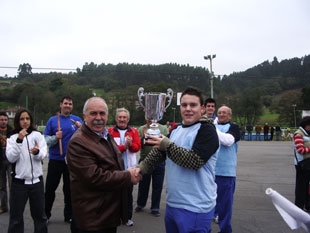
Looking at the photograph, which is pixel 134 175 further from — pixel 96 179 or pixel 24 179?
pixel 24 179

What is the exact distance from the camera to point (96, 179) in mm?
2258

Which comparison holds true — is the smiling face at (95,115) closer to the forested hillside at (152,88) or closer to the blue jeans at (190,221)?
the blue jeans at (190,221)

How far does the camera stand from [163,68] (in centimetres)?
5262

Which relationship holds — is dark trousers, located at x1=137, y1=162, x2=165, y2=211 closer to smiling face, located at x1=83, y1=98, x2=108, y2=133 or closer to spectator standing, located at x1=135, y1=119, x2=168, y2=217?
spectator standing, located at x1=135, y1=119, x2=168, y2=217

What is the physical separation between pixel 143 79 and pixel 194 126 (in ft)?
188

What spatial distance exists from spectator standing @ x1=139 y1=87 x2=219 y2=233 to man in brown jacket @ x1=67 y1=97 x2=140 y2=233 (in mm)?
359

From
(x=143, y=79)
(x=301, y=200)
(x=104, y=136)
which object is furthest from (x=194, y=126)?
(x=143, y=79)

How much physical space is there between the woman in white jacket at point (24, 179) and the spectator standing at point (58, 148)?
70 centimetres

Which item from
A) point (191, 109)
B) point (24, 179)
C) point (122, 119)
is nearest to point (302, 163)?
point (122, 119)

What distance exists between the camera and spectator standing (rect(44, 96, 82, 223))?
4.68m

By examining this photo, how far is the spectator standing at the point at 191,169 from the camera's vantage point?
95.7 inches

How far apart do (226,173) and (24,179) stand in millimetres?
2810

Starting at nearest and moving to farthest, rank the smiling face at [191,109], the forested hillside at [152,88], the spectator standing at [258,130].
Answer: the smiling face at [191,109], the spectator standing at [258,130], the forested hillside at [152,88]

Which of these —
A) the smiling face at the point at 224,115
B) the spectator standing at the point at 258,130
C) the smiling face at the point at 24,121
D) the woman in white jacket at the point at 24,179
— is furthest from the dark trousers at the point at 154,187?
the spectator standing at the point at 258,130
